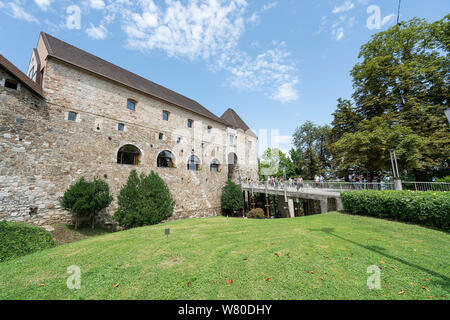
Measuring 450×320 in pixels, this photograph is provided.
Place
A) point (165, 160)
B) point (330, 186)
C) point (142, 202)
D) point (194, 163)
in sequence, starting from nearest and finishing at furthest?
1. point (142, 202)
2. point (330, 186)
3. point (165, 160)
4. point (194, 163)

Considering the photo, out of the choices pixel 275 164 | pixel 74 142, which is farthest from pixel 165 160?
pixel 275 164

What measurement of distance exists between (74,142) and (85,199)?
190 inches

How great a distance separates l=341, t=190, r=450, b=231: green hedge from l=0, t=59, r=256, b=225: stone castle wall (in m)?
15.4

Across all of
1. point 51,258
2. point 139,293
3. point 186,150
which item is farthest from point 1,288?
point 186,150

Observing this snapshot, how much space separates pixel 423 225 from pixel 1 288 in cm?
1392

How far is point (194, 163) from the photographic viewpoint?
21.0 metres

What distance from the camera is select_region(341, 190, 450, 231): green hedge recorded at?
6.85 meters

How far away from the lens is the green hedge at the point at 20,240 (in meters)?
6.04

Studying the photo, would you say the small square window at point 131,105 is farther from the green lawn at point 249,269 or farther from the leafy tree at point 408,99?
the leafy tree at point 408,99

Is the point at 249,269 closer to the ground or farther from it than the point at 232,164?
closer to the ground

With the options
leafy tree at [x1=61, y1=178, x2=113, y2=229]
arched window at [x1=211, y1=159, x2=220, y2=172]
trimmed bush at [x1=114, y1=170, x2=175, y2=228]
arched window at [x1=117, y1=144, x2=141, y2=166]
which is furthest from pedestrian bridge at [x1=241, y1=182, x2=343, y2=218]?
leafy tree at [x1=61, y1=178, x2=113, y2=229]

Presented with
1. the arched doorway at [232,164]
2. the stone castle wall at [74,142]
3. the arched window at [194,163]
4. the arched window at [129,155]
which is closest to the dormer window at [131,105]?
the stone castle wall at [74,142]

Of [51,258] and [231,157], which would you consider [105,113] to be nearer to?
[51,258]

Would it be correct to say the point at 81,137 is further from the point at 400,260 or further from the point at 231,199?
the point at 400,260
